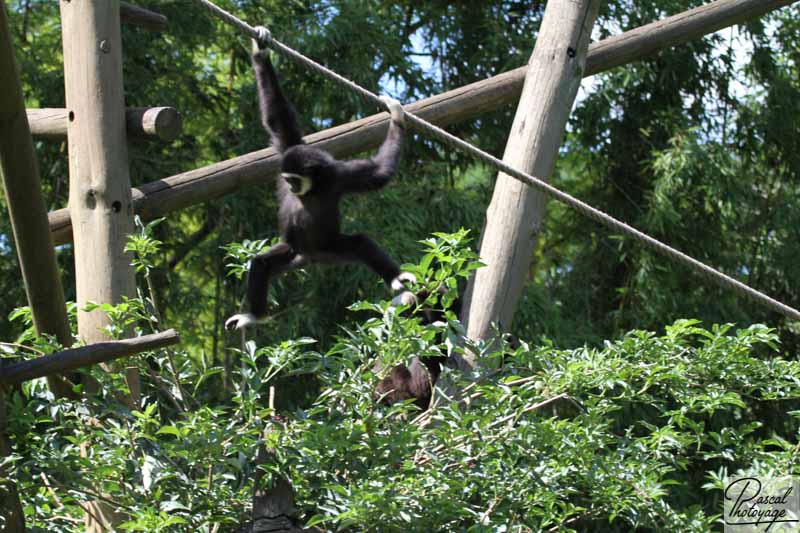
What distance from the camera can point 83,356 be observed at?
8.98 feet

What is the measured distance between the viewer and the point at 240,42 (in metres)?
7.53

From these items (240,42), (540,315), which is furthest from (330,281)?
(240,42)

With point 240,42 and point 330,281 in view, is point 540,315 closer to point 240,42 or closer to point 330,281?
point 330,281

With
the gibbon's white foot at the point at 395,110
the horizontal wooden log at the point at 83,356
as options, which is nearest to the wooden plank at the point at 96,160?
the horizontal wooden log at the point at 83,356

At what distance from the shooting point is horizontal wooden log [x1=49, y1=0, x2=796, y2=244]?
3.81 metres

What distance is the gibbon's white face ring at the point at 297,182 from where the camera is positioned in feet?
13.9

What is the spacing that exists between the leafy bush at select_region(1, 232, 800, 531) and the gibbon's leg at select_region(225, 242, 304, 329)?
1215 mm

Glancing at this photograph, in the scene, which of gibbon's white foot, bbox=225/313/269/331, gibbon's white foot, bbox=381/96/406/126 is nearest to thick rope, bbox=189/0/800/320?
gibbon's white foot, bbox=381/96/406/126

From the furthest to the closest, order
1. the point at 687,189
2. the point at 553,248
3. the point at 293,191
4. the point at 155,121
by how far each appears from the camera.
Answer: the point at 553,248
the point at 687,189
the point at 293,191
the point at 155,121

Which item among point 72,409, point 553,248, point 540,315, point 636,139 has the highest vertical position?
point 636,139

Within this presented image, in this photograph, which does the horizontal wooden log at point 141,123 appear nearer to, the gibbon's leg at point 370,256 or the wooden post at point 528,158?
the gibbon's leg at point 370,256

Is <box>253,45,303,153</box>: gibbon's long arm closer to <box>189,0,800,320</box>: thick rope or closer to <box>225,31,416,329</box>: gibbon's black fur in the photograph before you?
<box>225,31,416,329</box>: gibbon's black fur

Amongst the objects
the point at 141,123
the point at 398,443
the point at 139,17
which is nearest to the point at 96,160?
the point at 141,123

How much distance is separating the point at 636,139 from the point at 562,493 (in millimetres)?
5474
